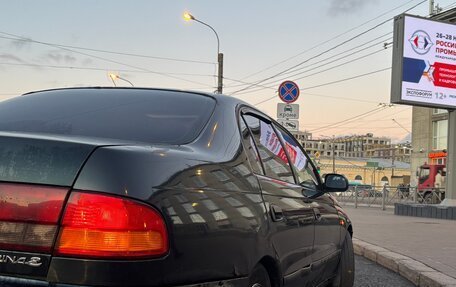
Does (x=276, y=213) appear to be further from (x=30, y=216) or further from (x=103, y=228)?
(x=30, y=216)

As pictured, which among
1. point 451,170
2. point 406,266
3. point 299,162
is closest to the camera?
point 299,162

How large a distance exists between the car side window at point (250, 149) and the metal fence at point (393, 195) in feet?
71.7

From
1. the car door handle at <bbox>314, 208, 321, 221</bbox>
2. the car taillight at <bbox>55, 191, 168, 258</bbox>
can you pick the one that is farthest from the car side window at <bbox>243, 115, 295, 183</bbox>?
the car taillight at <bbox>55, 191, 168, 258</bbox>

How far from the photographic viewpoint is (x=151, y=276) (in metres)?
1.90

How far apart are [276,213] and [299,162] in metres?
1.30

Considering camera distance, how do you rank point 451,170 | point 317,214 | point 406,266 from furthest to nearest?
point 451,170, point 406,266, point 317,214

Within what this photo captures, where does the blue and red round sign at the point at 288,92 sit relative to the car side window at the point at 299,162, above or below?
above

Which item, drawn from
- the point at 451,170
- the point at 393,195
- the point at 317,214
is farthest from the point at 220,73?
the point at 317,214

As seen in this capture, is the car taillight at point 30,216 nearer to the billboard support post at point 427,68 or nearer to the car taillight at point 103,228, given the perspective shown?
the car taillight at point 103,228

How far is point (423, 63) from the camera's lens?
17531 mm

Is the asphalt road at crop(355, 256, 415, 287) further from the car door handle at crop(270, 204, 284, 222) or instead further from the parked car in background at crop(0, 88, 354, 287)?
the car door handle at crop(270, 204, 284, 222)

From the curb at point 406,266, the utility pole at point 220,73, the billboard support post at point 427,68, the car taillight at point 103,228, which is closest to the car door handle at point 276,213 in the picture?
the car taillight at point 103,228

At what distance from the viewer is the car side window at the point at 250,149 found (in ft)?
9.45

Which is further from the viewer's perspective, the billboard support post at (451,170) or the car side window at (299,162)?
the billboard support post at (451,170)
